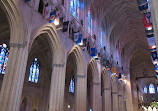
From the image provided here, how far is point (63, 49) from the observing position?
48.2ft

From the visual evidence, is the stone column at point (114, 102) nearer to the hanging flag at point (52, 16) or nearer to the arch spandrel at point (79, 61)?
the arch spandrel at point (79, 61)

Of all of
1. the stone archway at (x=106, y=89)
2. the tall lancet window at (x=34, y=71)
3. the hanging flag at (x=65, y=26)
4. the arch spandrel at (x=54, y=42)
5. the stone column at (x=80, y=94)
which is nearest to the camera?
the arch spandrel at (x=54, y=42)

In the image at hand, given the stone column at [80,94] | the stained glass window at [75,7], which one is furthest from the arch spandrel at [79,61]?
the stained glass window at [75,7]

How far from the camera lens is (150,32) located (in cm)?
1484

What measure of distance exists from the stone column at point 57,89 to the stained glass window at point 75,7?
6690 millimetres

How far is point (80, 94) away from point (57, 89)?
12.9 feet

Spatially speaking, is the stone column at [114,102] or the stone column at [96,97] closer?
the stone column at [96,97]

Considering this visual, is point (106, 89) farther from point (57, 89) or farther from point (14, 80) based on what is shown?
point (14, 80)

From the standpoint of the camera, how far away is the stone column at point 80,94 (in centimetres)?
1594

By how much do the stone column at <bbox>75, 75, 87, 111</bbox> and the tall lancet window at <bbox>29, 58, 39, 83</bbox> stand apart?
7.37 metres

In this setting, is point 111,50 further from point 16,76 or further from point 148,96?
point 148,96

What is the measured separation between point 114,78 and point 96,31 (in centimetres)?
921

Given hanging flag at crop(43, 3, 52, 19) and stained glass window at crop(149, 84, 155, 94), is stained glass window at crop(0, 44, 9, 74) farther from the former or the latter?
stained glass window at crop(149, 84, 155, 94)

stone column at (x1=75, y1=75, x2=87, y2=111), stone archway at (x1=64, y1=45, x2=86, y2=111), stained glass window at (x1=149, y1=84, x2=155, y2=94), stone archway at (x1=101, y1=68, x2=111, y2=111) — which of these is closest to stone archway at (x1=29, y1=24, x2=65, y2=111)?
stone archway at (x1=64, y1=45, x2=86, y2=111)
